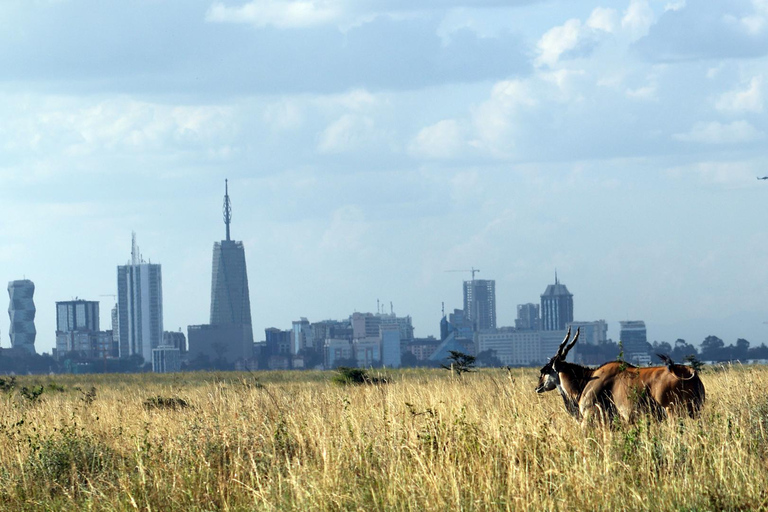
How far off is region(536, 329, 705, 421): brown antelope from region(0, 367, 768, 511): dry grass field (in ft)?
0.99

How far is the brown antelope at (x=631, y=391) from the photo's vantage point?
12086mm

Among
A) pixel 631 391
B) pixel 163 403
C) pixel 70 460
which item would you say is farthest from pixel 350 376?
pixel 631 391

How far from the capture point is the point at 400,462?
32.3ft

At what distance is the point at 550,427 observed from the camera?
1103 centimetres

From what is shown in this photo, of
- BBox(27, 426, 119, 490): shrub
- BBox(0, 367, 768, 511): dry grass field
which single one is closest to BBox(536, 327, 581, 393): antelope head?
BBox(0, 367, 768, 511): dry grass field

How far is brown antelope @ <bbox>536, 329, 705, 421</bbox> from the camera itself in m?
12.1

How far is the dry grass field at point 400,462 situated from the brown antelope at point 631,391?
30 centimetres

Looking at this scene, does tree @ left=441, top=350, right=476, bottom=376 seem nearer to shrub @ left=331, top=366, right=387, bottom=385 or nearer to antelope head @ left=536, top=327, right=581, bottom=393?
shrub @ left=331, top=366, right=387, bottom=385

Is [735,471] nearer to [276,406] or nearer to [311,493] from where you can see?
[311,493]

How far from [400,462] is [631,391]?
3.62 m

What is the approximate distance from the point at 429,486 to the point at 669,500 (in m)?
2.03

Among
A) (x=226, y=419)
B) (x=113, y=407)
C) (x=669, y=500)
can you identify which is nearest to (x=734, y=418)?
(x=669, y=500)

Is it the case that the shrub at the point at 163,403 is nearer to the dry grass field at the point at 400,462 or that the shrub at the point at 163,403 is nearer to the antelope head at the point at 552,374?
the dry grass field at the point at 400,462

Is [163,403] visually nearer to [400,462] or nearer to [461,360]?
[400,462]
